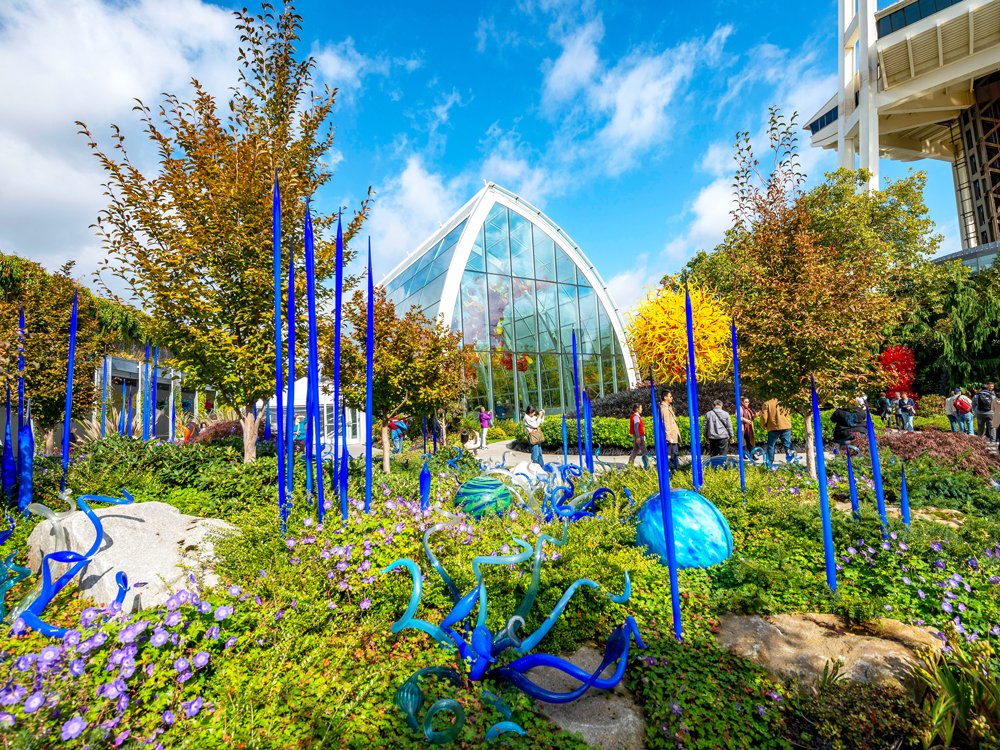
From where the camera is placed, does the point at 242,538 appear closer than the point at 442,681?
No

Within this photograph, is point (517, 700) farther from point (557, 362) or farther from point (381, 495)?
point (557, 362)

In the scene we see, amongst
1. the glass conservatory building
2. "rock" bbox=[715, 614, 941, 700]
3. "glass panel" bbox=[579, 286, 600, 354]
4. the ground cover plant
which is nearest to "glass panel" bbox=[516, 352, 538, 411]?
the glass conservatory building

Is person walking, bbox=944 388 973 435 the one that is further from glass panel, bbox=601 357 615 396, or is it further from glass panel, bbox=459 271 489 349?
glass panel, bbox=459 271 489 349

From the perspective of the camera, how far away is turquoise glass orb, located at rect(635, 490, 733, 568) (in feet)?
12.4

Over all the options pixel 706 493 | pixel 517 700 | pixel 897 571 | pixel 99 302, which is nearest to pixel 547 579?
pixel 517 700

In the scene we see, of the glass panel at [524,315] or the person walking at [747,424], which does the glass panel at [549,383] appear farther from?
the person walking at [747,424]

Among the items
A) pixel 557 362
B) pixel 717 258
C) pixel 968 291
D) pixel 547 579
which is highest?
pixel 717 258

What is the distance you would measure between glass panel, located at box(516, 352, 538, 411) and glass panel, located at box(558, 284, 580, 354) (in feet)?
6.22

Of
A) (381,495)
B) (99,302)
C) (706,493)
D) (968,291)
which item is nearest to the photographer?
(381,495)

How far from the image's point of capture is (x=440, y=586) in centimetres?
301

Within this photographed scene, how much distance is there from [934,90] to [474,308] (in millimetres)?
→ 27738

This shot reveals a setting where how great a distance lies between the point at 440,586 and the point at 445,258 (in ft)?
55.9

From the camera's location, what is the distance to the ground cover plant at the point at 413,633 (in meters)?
1.85

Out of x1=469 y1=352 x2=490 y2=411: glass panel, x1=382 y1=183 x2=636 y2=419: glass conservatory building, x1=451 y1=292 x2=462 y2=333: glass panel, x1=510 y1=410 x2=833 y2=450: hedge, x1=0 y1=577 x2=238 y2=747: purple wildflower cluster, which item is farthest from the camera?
x1=382 y1=183 x2=636 y2=419: glass conservatory building
